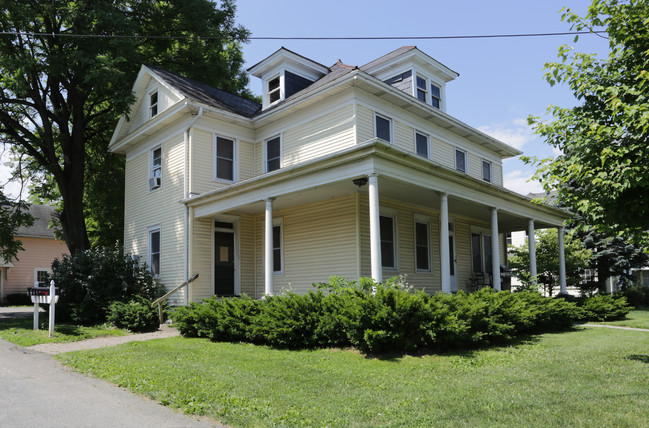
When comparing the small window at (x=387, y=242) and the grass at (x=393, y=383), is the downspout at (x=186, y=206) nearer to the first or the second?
the grass at (x=393, y=383)

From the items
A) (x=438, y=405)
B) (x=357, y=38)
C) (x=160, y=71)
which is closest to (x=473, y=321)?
(x=438, y=405)

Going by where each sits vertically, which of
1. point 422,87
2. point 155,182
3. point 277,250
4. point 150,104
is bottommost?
point 277,250

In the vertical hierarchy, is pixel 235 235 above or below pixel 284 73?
below

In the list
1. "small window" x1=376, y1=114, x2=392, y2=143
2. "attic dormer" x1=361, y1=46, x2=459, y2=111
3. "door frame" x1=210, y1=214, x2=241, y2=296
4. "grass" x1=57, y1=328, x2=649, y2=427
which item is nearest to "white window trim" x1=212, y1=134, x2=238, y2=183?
"door frame" x1=210, y1=214, x2=241, y2=296

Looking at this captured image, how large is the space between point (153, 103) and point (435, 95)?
424 inches

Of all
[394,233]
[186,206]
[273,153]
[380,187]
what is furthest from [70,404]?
[273,153]

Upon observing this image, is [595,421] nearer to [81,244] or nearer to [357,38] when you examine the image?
[357,38]

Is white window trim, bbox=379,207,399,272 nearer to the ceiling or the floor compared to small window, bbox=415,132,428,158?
nearer to the floor

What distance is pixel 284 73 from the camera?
57.9 feet

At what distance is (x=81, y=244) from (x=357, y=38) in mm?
13949

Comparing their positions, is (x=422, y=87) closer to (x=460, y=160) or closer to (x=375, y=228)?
(x=460, y=160)

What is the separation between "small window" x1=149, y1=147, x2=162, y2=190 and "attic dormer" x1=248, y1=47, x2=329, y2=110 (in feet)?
14.0

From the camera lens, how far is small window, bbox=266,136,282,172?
17.0 metres

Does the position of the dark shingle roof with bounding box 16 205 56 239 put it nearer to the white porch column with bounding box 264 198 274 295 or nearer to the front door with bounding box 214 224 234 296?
the front door with bounding box 214 224 234 296
